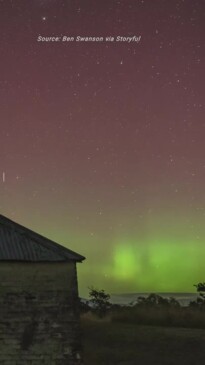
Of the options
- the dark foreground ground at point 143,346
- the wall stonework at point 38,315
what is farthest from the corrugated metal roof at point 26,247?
the dark foreground ground at point 143,346

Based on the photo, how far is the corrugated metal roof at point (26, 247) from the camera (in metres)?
16.8

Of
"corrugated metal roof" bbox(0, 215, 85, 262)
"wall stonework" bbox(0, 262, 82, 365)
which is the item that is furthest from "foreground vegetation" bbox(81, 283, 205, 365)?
"corrugated metal roof" bbox(0, 215, 85, 262)

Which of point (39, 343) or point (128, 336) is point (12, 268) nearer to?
point (39, 343)

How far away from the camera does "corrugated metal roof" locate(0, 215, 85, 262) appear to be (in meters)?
16.8

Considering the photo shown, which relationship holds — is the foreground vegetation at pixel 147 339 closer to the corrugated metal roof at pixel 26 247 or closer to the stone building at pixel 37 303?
the stone building at pixel 37 303

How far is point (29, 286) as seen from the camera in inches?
661

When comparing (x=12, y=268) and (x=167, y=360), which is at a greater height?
(x=12, y=268)

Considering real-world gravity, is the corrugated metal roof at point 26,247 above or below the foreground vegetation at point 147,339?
above

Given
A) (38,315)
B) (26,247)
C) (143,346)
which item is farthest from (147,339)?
(26,247)

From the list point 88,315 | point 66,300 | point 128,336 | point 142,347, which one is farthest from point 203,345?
point 88,315

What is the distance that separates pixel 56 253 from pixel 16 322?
8.30 feet

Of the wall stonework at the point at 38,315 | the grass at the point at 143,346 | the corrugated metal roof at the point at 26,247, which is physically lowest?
the grass at the point at 143,346

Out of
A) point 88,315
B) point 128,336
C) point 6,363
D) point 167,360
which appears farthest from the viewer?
point 88,315

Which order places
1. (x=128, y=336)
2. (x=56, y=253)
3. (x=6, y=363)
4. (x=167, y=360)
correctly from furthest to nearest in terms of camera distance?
1. (x=128, y=336)
2. (x=167, y=360)
3. (x=56, y=253)
4. (x=6, y=363)
